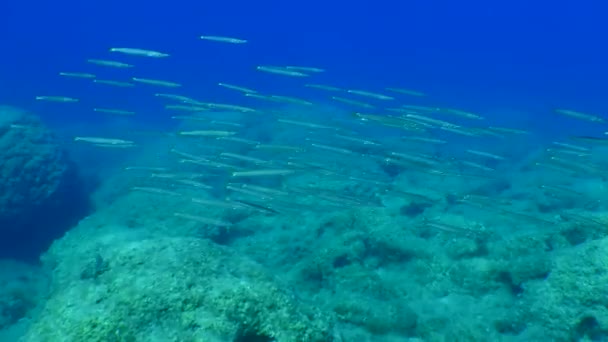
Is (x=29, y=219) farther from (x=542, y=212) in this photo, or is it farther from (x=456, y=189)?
(x=542, y=212)

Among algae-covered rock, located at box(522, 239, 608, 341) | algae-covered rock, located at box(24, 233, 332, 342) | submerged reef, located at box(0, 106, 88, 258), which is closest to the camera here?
algae-covered rock, located at box(24, 233, 332, 342)

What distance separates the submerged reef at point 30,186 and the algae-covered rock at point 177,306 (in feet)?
31.7

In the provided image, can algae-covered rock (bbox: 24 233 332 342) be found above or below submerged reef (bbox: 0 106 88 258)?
above

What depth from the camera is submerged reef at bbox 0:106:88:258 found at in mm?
13031

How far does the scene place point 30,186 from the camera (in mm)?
13328

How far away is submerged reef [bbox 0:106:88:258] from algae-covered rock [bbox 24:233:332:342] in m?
9.65

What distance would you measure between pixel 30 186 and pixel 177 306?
36.0 feet

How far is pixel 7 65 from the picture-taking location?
232ft

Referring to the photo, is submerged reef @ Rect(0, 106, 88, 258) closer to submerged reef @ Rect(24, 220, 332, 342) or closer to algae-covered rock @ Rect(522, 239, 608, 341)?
submerged reef @ Rect(24, 220, 332, 342)

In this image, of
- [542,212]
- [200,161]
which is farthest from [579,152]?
[200,161]

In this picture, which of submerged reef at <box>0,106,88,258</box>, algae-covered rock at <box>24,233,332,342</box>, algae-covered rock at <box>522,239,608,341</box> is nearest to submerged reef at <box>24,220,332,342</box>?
algae-covered rock at <box>24,233,332,342</box>

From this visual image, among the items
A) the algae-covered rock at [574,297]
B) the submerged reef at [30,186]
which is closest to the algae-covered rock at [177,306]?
the algae-covered rock at [574,297]

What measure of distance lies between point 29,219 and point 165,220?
4.93 metres

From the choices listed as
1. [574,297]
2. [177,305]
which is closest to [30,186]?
[177,305]
